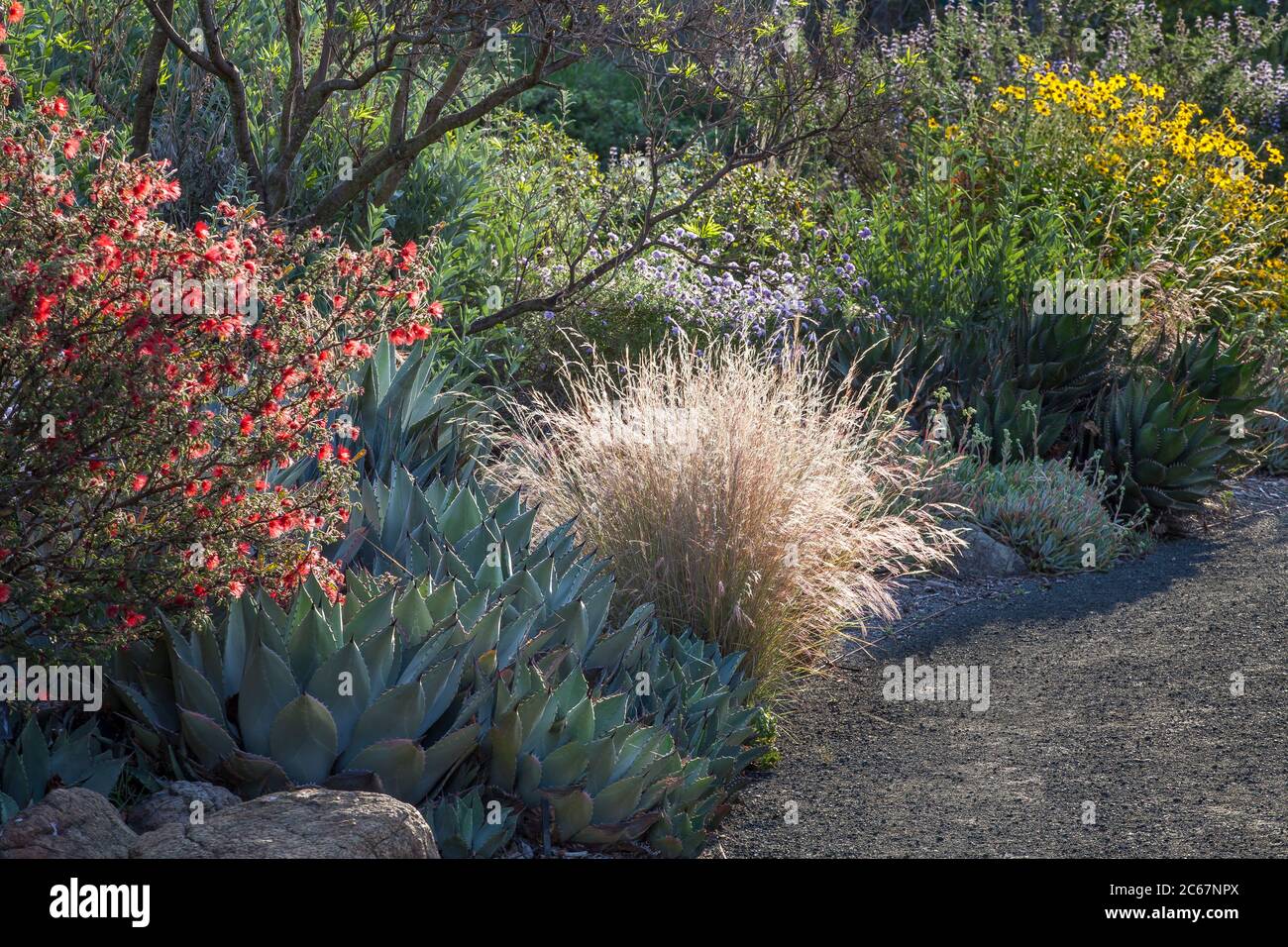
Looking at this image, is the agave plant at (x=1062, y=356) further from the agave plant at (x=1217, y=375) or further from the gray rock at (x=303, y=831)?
the gray rock at (x=303, y=831)

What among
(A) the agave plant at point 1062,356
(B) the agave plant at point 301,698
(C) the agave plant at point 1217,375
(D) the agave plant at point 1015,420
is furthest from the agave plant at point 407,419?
(C) the agave plant at point 1217,375

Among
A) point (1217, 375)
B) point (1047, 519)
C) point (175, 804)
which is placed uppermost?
point (1217, 375)

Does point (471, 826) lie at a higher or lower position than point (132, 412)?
lower

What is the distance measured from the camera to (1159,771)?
4340mm

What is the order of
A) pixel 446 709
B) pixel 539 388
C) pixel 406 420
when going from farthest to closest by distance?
pixel 539 388 < pixel 406 420 < pixel 446 709

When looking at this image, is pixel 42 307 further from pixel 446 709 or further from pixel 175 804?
pixel 446 709

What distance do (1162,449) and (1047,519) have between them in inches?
39.3

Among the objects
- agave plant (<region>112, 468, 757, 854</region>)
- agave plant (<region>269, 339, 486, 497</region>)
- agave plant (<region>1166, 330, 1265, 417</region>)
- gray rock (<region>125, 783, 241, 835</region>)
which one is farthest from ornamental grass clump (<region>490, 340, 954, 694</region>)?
agave plant (<region>1166, 330, 1265, 417</region>)

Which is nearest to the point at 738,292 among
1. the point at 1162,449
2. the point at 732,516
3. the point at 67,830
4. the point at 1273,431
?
the point at 1162,449

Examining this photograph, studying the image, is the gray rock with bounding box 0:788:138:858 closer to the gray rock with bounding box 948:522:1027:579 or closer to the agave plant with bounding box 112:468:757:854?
the agave plant with bounding box 112:468:757:854

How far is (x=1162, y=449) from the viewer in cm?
737

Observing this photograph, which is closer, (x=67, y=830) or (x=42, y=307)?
(x=67, y=830)

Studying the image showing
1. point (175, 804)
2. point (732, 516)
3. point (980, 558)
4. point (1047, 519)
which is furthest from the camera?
point (1047, 519)
